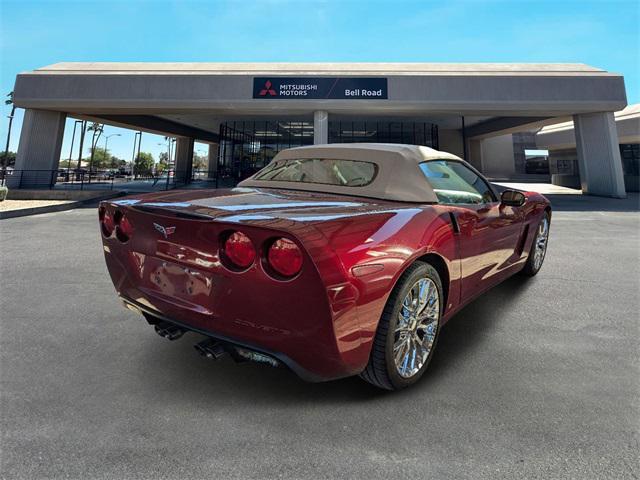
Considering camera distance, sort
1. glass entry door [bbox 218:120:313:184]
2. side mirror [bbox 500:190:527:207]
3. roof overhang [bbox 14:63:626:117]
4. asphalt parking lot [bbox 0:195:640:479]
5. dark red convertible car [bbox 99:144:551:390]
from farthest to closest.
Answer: glass entry door [bbox 218:120:313:184] → roof overhang [bbox 14:63:626:117] → side mirror [bbox 500:190:527:207] → dark red convertible car [bbox 99:144:551:390] → asphalt parking lot [bbox 0:195:640:479]

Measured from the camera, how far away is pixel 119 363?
2.32 meters

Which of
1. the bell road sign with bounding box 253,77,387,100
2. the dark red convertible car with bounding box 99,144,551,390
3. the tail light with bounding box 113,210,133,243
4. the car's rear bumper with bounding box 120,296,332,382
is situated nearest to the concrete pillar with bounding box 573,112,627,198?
the bell road sign with bounding box 253,77,387,100

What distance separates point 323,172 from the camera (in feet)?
9.70

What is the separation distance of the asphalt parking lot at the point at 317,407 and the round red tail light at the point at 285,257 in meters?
0.78

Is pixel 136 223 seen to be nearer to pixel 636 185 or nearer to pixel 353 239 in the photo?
pixel 353 239

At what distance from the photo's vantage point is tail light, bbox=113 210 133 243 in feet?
7.00

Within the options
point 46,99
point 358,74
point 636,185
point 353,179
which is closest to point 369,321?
point 353,179

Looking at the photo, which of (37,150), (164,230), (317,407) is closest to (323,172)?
(164,230)

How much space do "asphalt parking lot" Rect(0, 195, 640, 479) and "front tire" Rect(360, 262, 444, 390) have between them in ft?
0.40

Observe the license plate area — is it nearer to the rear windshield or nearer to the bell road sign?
the rear windshield

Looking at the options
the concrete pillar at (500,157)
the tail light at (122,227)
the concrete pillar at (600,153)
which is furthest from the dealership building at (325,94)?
the concrete pillar at (500,157)

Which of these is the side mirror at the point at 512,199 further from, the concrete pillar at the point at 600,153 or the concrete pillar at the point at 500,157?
the concrete pillar at the point at 500,157

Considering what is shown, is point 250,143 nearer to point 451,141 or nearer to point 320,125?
point 320,125

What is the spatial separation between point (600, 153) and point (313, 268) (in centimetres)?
2192
